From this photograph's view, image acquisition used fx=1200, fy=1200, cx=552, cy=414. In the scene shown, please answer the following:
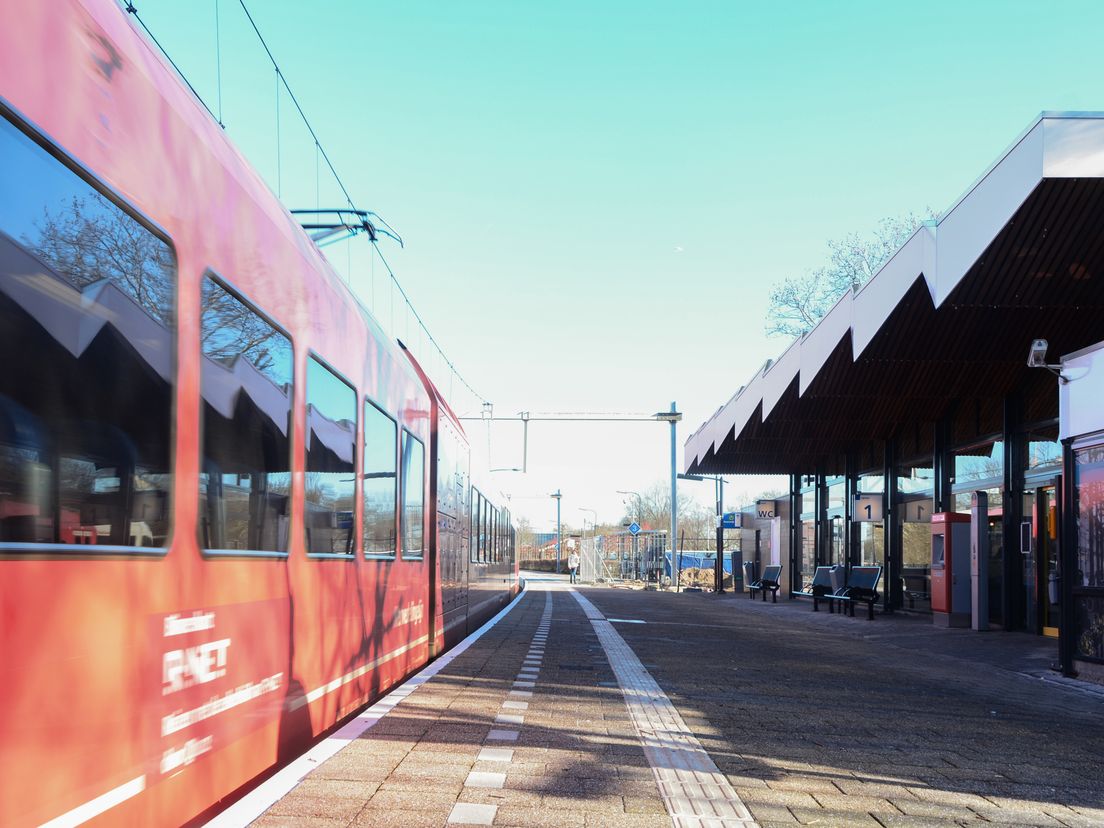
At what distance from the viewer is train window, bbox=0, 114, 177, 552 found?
121 inches

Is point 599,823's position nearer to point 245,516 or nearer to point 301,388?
point 245,516

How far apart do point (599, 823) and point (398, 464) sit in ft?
15.7

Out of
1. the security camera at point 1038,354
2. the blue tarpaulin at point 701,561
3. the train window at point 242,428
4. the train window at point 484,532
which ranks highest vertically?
the security camera at point 1038,354

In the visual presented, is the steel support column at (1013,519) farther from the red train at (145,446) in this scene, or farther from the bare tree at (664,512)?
the bare tree at (664,512)

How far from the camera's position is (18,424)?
308 centimetres

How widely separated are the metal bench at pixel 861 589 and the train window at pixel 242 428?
59.6 feet

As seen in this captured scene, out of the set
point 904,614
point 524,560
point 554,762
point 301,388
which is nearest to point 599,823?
point 554,762

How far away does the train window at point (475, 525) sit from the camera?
16.3 m

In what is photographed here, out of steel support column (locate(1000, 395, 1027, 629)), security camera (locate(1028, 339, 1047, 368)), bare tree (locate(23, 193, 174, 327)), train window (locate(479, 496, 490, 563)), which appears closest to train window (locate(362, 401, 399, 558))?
bare tree (locate(23, 193, 174, 327))

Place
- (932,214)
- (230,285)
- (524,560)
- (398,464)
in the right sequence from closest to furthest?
(230,285), (398,464), (932,214), (524,560)

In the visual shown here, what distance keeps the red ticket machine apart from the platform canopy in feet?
6.00

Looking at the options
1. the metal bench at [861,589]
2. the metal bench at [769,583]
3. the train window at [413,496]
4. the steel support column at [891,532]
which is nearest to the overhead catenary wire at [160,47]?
the train window at [413,496]

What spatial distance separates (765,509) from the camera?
119 ft

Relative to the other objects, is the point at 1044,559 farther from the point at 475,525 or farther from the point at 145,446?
the point at 145,446
